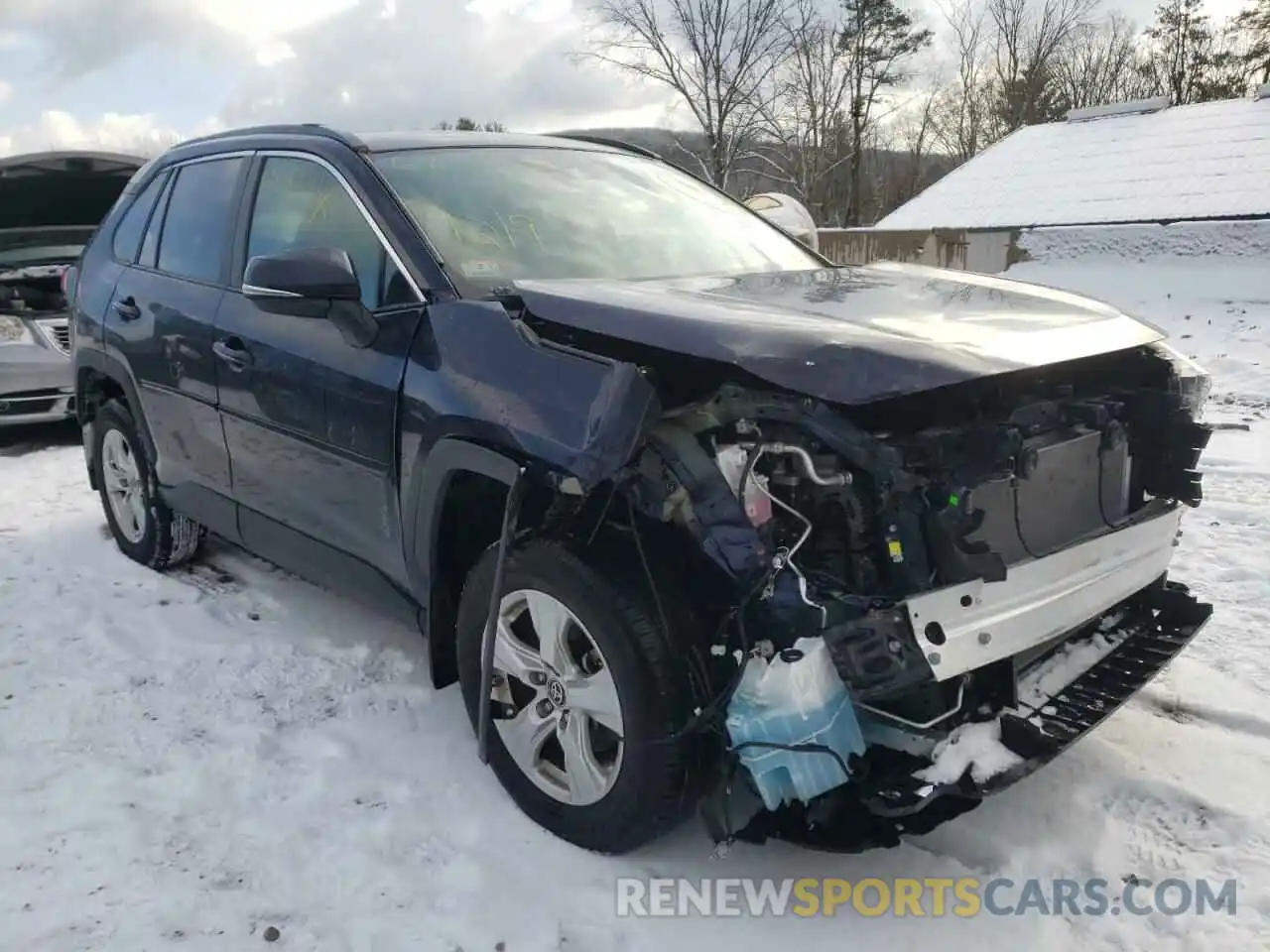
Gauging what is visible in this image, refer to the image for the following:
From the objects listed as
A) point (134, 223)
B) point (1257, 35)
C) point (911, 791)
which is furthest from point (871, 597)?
point (1257, 35)

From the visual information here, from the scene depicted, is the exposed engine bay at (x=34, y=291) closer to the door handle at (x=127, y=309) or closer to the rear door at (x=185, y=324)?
the door handle at (x=127, y=309)

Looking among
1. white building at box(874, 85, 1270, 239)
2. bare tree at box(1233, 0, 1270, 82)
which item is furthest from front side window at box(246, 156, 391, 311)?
bare tree at box(1233, 0, 1270, 82)

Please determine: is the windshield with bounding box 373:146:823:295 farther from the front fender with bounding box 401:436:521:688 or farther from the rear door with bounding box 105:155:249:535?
the rear door with bounding box 105:155:249:535

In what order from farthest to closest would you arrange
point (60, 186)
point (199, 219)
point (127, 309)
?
point (60, 186) < point (127, 309) < point (199, 219)

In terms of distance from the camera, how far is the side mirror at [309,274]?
290 centimetres

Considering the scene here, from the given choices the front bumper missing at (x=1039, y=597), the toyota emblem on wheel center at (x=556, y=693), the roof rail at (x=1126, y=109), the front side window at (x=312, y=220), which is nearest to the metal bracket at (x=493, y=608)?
the toyota emblem on wheel center at (x=556, y=693)

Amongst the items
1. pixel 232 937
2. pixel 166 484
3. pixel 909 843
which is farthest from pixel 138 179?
pixel 909 843

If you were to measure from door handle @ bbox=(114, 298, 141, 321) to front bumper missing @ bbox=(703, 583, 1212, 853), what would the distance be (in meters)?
3.32

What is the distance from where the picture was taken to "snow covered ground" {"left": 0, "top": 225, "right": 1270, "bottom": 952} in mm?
2461

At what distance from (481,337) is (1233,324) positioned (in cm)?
1113

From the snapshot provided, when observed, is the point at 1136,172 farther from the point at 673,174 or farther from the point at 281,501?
the point at 281,501

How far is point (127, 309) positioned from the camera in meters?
4.41

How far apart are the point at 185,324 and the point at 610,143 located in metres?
1.89

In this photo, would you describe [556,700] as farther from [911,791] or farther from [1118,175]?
[1118,175]
